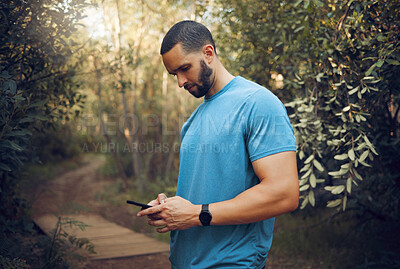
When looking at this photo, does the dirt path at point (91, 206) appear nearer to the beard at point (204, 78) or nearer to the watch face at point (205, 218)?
the beard at point (204, 78)

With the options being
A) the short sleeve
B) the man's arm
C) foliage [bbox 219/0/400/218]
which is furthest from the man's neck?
foliage [bbox 219/0/400/218]

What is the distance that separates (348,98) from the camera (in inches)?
125

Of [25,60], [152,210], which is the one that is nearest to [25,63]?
[25,60]

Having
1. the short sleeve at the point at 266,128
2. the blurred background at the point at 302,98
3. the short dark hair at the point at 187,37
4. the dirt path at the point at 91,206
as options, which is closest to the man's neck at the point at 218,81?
the short dark hair at the point at 187,37

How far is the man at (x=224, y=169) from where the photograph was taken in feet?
4.64

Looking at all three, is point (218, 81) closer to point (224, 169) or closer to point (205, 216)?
point (224, 169)

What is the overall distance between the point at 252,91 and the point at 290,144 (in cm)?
29

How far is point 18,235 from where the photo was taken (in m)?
3.71

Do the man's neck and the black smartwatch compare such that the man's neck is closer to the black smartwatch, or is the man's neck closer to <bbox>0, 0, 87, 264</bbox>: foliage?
the black smartwatch

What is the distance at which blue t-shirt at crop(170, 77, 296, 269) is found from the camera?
4.81 ft

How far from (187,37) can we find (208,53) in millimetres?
136

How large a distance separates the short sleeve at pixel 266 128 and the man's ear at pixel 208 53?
0.36 meters

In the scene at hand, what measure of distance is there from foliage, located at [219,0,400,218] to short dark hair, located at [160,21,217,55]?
143 centimetres

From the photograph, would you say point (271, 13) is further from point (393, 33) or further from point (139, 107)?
point (139, 107)
